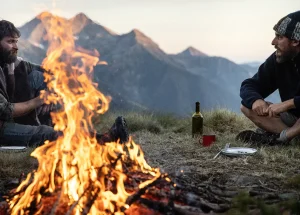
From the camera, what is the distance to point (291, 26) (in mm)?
6168

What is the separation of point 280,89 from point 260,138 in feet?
2.72

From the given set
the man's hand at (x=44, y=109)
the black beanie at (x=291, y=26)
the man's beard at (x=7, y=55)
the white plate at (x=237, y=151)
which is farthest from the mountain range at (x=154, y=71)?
the white plate at (x=237, y=151)

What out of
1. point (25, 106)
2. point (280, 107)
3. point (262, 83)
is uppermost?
point (262, 83)

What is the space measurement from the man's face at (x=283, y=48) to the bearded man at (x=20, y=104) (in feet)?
7.82

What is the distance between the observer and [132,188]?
3.72 metres

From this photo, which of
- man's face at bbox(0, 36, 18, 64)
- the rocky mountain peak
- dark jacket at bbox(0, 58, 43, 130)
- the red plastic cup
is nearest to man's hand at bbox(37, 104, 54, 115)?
dark jacket at bbox(0, 58, 43, 130)

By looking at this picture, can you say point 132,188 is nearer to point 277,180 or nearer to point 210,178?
point 210,178

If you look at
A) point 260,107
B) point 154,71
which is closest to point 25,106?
point 260,107

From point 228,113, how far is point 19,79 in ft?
14.1

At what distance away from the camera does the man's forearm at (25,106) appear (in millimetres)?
6316

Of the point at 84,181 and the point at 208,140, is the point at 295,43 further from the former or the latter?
the point at 84,181

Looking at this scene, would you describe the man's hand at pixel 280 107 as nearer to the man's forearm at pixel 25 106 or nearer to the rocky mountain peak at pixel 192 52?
the man's forearm at pixel 25 106

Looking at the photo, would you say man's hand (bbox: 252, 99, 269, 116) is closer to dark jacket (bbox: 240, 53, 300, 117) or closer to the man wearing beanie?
the man wearing beanie

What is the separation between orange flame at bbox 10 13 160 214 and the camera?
3.45m
